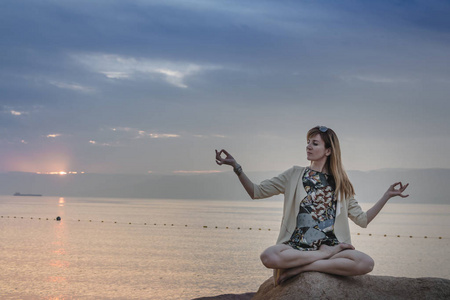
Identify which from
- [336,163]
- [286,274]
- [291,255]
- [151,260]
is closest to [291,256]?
[291,255]

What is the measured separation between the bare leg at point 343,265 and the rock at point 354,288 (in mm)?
56

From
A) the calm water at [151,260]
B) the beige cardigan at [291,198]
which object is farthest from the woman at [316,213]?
the calm water at [151,260]

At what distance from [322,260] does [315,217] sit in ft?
1.31

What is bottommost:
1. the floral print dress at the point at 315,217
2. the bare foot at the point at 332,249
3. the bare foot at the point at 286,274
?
the bare foot at the point at 286,274

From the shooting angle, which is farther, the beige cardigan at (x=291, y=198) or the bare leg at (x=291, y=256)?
the beige cardigan at (x=291, y=198)

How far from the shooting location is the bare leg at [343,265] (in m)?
5.37

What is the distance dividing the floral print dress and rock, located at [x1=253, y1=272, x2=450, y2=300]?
11.7 inches

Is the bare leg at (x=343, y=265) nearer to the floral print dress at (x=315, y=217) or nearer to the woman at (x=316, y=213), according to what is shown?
the woman at (x=316, y=213)

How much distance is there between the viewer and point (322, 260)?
213 inches

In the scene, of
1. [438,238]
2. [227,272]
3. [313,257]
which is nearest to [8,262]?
[227,272]

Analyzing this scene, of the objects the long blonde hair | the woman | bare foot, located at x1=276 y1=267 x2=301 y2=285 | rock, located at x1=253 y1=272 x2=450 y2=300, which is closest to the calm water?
bare foot, located at x1=276 y1=267 x2=301 y2=285

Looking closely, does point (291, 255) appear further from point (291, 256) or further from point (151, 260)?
point (151, 260)

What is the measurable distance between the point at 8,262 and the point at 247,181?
7.55 meters

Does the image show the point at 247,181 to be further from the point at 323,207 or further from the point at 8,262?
the point at 8,262
